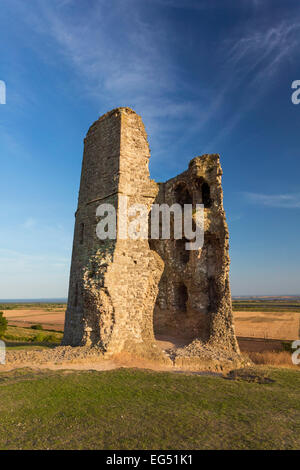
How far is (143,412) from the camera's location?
564 centimetres

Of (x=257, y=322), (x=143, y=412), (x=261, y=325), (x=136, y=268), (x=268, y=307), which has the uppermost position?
(x=136, y=268)

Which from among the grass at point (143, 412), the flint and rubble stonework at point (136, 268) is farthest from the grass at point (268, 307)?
the grass at point (143, 412)

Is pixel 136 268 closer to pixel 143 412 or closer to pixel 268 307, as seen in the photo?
pixel 143 412

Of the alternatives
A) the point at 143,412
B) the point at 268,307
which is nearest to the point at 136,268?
the point at 143,412

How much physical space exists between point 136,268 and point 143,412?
758 cm

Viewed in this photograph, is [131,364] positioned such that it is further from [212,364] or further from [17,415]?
[17,415]

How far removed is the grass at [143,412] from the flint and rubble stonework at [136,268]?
356cm

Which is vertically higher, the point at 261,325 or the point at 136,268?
the point at 136,268

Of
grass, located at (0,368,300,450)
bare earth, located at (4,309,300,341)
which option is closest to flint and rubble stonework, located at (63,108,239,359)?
grass, located at (0,368,300,450)

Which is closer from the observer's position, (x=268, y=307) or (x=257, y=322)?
(x=257, y=322)

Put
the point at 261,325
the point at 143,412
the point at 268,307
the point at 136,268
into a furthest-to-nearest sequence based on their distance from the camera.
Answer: the point at 268,307, the point at 261,325, the point at 136,268, the point at 143,412

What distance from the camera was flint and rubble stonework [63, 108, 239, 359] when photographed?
1177 centimetres

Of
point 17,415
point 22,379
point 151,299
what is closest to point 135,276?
point 151,299

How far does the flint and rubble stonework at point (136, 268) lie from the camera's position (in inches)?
463
